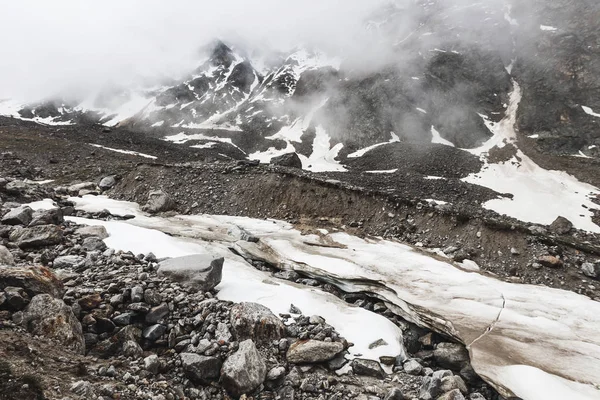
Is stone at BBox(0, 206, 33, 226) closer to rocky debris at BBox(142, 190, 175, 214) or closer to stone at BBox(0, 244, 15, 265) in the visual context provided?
stone at BBox(0, 244, 15, 265)

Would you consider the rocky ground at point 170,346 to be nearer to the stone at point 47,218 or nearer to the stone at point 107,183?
the stone at point 47,218

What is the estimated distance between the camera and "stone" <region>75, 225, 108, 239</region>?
12.0 meters

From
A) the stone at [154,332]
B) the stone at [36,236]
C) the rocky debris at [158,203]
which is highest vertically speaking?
the stone at [36,236]

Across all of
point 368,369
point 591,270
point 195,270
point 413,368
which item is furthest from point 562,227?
point 195,270

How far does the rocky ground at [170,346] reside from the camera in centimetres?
553

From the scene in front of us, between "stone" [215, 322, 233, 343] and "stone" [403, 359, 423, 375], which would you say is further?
"stone" [403, 359, 423, 375]

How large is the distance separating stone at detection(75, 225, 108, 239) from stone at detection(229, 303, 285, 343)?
7070 mm

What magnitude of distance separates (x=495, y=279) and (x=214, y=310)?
11.3 meters

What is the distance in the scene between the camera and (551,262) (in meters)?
15.3

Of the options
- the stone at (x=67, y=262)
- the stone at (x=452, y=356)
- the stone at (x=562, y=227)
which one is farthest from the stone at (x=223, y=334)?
the stone at (x=562, y=227)

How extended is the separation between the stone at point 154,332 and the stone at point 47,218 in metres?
8.18

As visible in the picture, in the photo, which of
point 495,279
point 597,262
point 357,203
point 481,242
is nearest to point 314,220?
point 357,203

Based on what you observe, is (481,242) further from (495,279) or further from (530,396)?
(530,396)

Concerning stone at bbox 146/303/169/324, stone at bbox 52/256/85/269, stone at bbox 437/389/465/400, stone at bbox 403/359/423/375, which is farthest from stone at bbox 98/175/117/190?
stone at bbox 437/389/465/400
